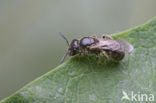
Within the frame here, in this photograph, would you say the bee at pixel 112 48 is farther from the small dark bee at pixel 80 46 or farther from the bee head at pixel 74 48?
the bee head at pixel 74 48

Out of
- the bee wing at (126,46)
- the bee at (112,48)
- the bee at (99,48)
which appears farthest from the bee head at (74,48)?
the bee wing at (126,46)

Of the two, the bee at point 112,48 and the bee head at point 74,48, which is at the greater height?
the bee head at point 74,48

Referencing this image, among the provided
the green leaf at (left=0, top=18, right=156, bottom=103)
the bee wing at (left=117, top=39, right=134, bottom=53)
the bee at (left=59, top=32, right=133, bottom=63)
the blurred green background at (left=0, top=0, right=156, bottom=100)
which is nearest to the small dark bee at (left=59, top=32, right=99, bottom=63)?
the bee at (left=59, top=32, right=133, bottom=63)

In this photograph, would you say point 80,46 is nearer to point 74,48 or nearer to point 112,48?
point 74,48

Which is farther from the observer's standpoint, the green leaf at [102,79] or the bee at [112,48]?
the bee at [112,48]

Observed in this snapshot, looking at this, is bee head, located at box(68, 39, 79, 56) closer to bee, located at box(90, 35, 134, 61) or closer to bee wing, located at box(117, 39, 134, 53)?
bee, located at box(90, 35, 134, 61)

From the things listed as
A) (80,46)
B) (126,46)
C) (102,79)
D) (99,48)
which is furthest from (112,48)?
(102,79)
